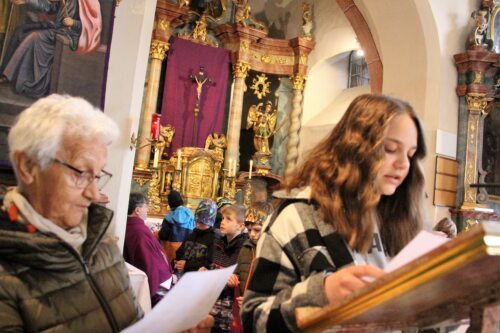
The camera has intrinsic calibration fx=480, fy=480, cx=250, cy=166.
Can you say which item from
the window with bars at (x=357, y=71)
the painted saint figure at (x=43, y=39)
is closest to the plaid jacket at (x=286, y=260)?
the painted saint figure at (x=43, y=39)

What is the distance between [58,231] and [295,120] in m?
11.7

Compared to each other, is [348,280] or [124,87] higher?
[124,87]

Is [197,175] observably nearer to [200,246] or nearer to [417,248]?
[200,246]

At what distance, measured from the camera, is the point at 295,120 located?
1280 cm

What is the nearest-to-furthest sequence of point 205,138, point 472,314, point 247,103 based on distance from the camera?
1. point 472,314
2. point 205,138
3. point 247,103

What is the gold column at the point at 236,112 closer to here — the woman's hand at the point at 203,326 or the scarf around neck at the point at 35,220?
the woman's hand at the point at 203,326

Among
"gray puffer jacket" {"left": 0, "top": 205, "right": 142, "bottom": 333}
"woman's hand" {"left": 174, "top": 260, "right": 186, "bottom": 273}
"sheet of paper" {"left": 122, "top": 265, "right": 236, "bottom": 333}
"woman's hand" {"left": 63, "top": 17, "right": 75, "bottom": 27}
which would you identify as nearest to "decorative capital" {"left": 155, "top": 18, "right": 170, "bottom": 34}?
"woman's hand" {"left": 63, "top": 17, "right": 75, "bottom": 27}

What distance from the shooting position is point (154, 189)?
10969 millimetres

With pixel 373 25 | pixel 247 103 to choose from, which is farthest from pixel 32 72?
pixel 247 103

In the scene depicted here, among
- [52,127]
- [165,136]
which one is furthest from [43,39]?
[165,136]

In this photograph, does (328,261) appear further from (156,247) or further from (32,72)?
(32,72)

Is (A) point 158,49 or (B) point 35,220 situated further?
(A) point 158,49

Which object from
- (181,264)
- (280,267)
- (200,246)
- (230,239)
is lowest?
(181,264)

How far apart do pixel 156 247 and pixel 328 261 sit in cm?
319
